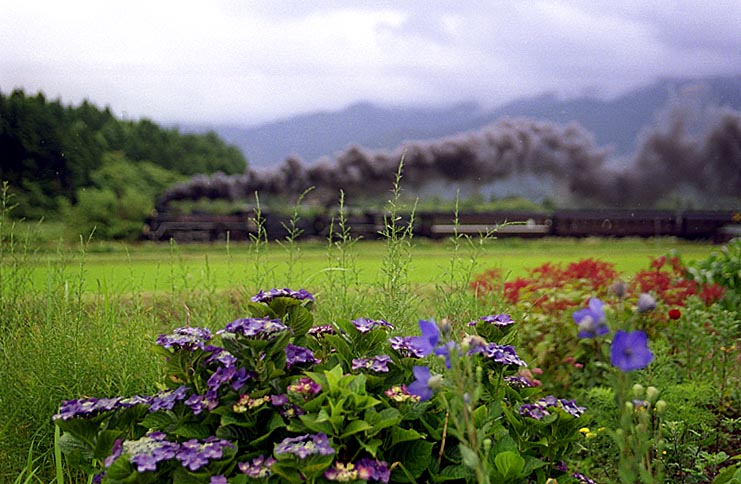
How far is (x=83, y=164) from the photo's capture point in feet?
84.8

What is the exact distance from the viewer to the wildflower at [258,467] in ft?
5.87

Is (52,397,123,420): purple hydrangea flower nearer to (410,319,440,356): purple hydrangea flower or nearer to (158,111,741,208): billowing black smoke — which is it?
(410,319,440,356): purple hydrangea flower

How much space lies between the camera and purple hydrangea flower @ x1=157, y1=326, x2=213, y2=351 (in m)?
1.98

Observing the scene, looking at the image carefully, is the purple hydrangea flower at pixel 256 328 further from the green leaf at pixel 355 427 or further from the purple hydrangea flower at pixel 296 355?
the green leaf at pixel 355 427

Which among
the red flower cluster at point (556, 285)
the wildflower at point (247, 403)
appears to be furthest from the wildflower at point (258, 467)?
the red flower cluster at point (556, 285)

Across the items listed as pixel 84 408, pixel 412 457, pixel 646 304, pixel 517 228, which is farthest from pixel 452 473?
pixel 517 228

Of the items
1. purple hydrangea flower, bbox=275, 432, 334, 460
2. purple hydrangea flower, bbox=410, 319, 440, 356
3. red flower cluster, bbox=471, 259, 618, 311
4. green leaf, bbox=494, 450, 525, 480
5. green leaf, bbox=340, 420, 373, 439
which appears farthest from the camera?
red flower cluster, bbox=471, 259, 618, 311

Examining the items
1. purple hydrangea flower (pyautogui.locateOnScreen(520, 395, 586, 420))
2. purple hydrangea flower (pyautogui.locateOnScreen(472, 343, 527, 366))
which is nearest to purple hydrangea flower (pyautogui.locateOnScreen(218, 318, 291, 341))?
purple hydrangea flower (pyautogui.locateOnScreen(472, 343, 527, 366))

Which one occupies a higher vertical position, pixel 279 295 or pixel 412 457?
pixel 279 295

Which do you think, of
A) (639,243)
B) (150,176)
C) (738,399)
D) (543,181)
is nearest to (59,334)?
(738,399)

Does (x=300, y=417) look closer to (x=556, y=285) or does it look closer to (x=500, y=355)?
(x=500, y=355)

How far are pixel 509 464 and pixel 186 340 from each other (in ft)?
A: 3.46

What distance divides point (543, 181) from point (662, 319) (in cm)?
1883

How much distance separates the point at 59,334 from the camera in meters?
3.26
